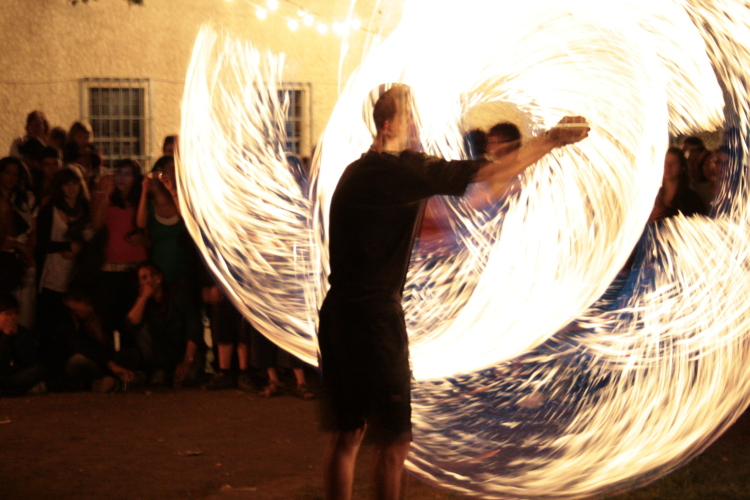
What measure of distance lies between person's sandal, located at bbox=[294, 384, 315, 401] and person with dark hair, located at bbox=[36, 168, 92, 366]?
2263 mm

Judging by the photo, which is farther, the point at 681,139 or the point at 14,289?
the point at 681,139

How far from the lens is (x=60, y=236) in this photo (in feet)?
26.6

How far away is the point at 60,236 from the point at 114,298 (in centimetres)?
73

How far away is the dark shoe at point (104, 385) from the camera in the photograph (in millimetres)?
7863

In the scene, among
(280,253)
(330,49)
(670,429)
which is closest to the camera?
(670,429)

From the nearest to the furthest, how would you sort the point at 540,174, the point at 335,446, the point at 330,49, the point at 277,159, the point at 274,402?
the point at 335,446 < the point at 540,174 < the point at 277,159 < the point at 274,402 < the point at 330,49

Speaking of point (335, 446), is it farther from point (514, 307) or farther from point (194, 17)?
point (194, 17)

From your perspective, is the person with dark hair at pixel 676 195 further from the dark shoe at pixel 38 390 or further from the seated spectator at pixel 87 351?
the dark shoe at pixel 38 390

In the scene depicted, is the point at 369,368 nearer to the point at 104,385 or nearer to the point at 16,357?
the point at 104,385

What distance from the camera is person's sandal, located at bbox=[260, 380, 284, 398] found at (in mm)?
7688

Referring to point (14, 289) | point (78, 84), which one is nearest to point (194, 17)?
point (78, 84)

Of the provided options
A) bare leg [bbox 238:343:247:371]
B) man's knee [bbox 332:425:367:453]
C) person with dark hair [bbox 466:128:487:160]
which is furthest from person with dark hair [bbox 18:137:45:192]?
man's knee [bbox 332:425:367:453]

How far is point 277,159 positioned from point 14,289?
290 cm

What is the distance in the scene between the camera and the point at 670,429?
502 cm
